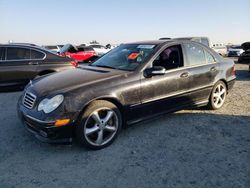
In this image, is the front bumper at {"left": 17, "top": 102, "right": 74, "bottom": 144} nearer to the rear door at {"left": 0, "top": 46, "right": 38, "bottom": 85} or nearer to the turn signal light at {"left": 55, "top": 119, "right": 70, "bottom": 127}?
the turn signal light at {"left": 55, "top": 119, "right": 70, "bottom": 127}

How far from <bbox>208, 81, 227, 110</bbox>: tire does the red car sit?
12.5 m

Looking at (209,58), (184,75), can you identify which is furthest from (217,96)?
(184,75)

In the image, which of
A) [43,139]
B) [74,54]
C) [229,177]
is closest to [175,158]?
[229,177]

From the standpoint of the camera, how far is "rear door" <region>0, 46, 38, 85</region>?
6840 millimetres

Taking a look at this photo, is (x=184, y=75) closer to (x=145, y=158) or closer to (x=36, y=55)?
(x=145, y=158)

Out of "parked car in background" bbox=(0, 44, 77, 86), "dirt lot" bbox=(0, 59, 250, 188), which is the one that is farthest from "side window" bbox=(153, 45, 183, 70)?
"parked car in background" bbox=(0, 44, 77, 86)

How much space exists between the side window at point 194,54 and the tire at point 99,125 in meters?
1.89

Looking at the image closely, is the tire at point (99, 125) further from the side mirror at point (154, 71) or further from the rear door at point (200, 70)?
the rear door at point (200, 70)

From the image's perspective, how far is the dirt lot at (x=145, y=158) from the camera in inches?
109

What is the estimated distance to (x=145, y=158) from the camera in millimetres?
3246

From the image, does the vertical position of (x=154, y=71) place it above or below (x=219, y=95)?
above

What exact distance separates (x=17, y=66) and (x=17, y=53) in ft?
1.42

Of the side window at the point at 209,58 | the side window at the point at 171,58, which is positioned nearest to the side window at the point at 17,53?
the side window at the point at 171,58

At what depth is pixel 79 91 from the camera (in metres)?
3.33
